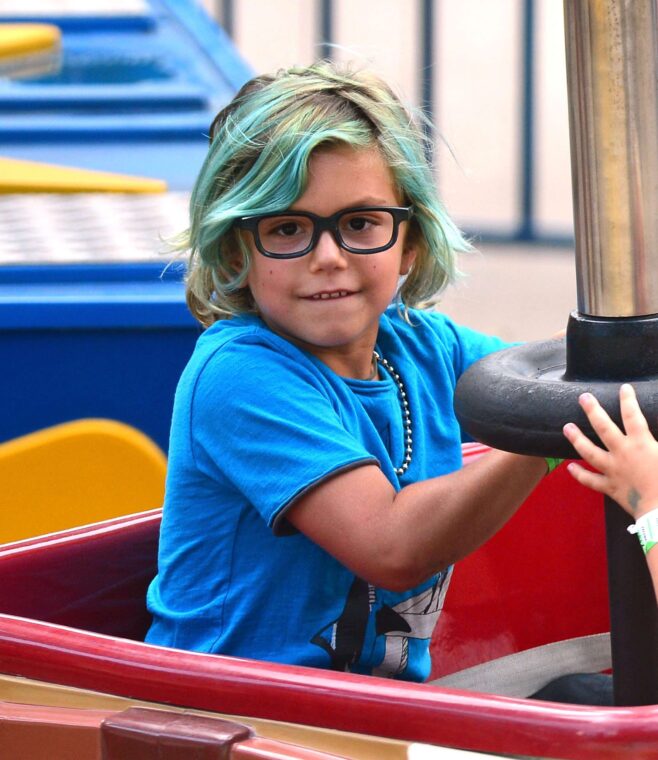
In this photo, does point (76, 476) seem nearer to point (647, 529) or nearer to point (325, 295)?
point (325, 295)

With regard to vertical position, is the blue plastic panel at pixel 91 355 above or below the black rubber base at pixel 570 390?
below

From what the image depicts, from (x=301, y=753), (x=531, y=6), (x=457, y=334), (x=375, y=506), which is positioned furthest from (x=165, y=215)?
(x=531, y=6)

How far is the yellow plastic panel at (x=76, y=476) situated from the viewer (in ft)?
5.56

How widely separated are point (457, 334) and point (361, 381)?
0.21 m

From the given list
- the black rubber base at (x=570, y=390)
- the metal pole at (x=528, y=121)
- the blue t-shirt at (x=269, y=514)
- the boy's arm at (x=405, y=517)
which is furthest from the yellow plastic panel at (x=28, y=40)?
the black rubber base at (x=570, y=390)

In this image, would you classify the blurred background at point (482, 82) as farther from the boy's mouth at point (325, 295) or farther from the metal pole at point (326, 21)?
the boy's mouth at point (325, 295)

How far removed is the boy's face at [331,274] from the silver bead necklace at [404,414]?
0.34ft

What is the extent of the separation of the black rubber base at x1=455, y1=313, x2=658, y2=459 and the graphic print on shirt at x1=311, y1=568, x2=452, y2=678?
376 mm

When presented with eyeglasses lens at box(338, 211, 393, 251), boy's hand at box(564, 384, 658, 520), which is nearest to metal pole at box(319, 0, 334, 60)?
eyeglasses lens at box(338, 211, 393, 251)

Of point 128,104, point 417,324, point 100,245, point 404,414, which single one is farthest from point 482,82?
point 404,414

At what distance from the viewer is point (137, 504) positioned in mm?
1725

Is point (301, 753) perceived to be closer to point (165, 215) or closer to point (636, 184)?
point (636, 184)

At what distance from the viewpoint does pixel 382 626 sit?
1177 millimetres

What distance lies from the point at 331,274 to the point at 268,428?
0.42ft
